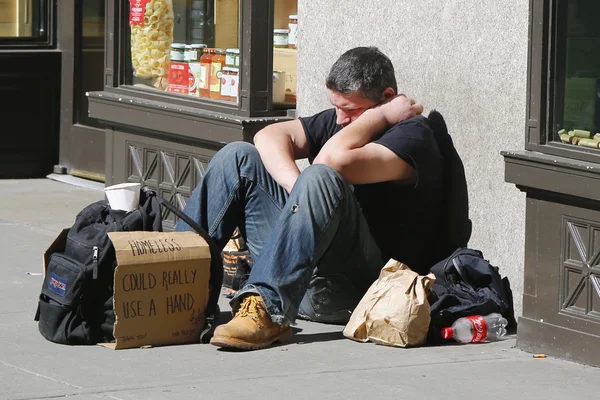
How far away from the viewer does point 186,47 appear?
23.5ft

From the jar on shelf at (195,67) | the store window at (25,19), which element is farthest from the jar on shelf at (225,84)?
the store window at (25,19)

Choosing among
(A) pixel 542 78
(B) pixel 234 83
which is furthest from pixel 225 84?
(A) pixel 542 78

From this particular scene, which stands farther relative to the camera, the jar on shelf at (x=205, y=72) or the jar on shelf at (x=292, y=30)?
the jar on shelf at (x=205, y=72)

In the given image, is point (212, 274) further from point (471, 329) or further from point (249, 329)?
point (471, 329)

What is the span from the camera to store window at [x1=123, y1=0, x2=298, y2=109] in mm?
6609

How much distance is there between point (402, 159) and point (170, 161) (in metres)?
2.27

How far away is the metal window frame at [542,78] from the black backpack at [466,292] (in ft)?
1.97

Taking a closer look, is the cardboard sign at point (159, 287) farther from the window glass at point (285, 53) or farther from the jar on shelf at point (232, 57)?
the jar on shelf at point (232, 57)

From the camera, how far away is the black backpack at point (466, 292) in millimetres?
4996

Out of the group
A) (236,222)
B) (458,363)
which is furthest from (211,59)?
(458,363)

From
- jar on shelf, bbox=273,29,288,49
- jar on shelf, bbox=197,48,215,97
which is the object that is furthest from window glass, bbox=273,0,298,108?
jar on shelf, bbox=197,48,215,97

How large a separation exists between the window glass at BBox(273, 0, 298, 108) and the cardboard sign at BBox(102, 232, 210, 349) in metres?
1.81

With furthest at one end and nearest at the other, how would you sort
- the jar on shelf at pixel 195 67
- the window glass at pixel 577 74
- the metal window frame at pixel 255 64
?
the jar on shelf at pixel 195 67, the metal window frame at pixel 255 64, the window glass at pixel 577 74

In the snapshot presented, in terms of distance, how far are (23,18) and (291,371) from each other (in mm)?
5661
